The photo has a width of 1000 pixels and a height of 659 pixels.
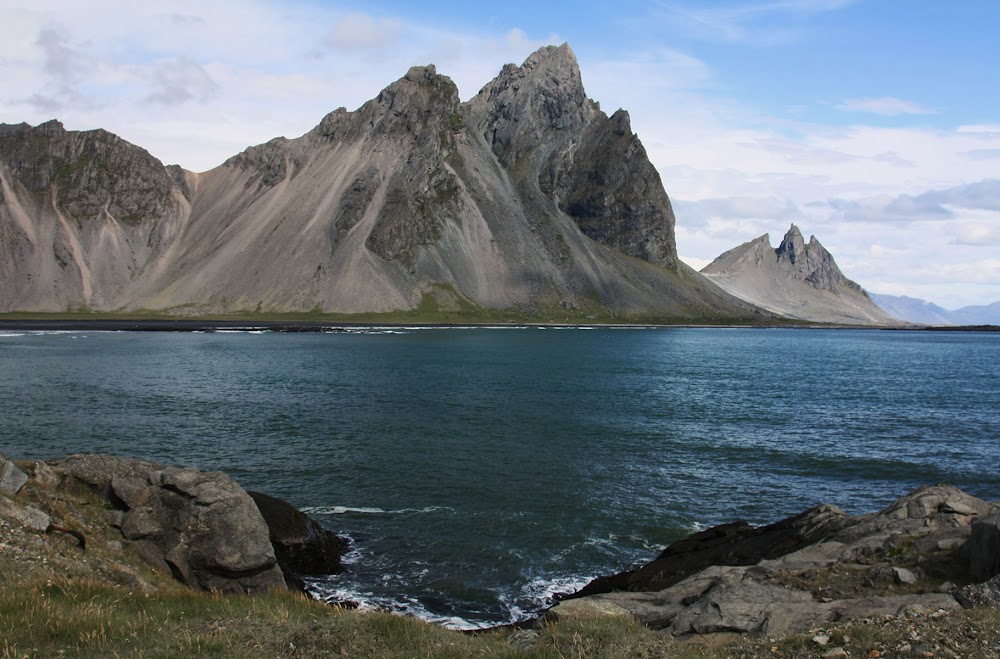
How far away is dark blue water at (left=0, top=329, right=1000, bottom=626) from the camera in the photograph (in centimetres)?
2845

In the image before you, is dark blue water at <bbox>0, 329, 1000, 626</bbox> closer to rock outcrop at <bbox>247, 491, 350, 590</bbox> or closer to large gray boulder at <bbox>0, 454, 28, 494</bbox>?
rock outcrop at <bbox>247, 491, 350, 590</bbox>

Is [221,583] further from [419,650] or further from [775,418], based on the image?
[775,418]

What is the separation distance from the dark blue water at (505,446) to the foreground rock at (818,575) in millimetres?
4331

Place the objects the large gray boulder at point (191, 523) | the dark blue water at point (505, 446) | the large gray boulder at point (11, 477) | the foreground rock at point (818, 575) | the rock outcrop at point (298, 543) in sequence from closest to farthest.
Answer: the foreground rock at point (818, 575) < the large gray boulder at point (11, 477) < the large gray boulder at point (191, 523) < the rock outcrop at point (298, 543) < the dark blue water at point (505, 446)

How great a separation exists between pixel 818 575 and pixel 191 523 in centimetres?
1899

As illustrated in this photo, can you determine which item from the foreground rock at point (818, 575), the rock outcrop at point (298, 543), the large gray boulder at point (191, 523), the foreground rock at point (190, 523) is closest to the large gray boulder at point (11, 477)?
the foreground rock at point (190, 523)

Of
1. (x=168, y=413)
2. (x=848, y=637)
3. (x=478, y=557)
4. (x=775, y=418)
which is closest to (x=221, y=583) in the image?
(x=478, y=557)

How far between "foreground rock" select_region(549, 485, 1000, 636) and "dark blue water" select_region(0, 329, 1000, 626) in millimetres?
4331

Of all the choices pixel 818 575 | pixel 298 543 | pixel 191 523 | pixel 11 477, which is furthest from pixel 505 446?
pixel 11 477

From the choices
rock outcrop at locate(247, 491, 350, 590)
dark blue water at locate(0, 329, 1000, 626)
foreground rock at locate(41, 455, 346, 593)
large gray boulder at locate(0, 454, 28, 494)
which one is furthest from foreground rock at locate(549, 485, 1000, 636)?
large gray boulder at locate(0, 454, 28, 494)

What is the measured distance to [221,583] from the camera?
71.2ft

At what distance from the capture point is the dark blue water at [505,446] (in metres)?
28.5

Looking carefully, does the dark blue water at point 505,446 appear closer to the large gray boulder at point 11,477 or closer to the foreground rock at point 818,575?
the foreground rock at point 818,575

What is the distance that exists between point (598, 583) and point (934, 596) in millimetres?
11071
